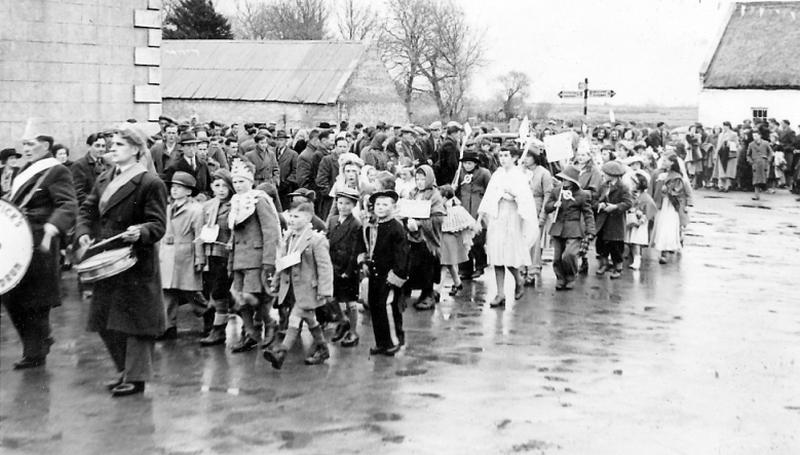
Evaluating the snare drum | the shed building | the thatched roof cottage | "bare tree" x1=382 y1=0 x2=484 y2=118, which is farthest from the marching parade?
"bare tree" x1=382 y1=0 x2=484 y2=118

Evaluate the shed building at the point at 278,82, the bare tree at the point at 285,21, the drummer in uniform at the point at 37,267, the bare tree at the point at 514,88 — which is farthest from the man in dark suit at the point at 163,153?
the bare tree at the point at 285,21

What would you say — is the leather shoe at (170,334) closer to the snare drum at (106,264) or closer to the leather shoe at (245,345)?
the leather shoe at (245,345)

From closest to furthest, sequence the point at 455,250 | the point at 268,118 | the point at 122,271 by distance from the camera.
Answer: the point at 122,271 → the point at 455,250 → the point at 268,118

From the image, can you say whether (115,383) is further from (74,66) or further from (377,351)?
(74,66)

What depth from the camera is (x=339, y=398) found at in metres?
8.73

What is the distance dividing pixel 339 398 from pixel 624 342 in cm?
359

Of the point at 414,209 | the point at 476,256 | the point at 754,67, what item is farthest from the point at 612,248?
the point at 754,67

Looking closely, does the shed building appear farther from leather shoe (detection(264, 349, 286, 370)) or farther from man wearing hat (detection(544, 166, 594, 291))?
leather shoe (detection(264, 349, 286, 370))

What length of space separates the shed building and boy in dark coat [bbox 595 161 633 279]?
25.4 meters

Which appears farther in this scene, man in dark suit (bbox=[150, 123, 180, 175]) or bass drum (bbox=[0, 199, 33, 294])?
man in dark suit (bbox=[150, 123, 180, 175])

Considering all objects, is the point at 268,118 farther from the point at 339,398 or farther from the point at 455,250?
the point at 339,398

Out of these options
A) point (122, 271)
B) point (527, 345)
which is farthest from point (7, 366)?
point (527, 345)

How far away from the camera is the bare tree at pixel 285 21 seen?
263 feet

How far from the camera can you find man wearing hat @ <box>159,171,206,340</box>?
10.9 metres
